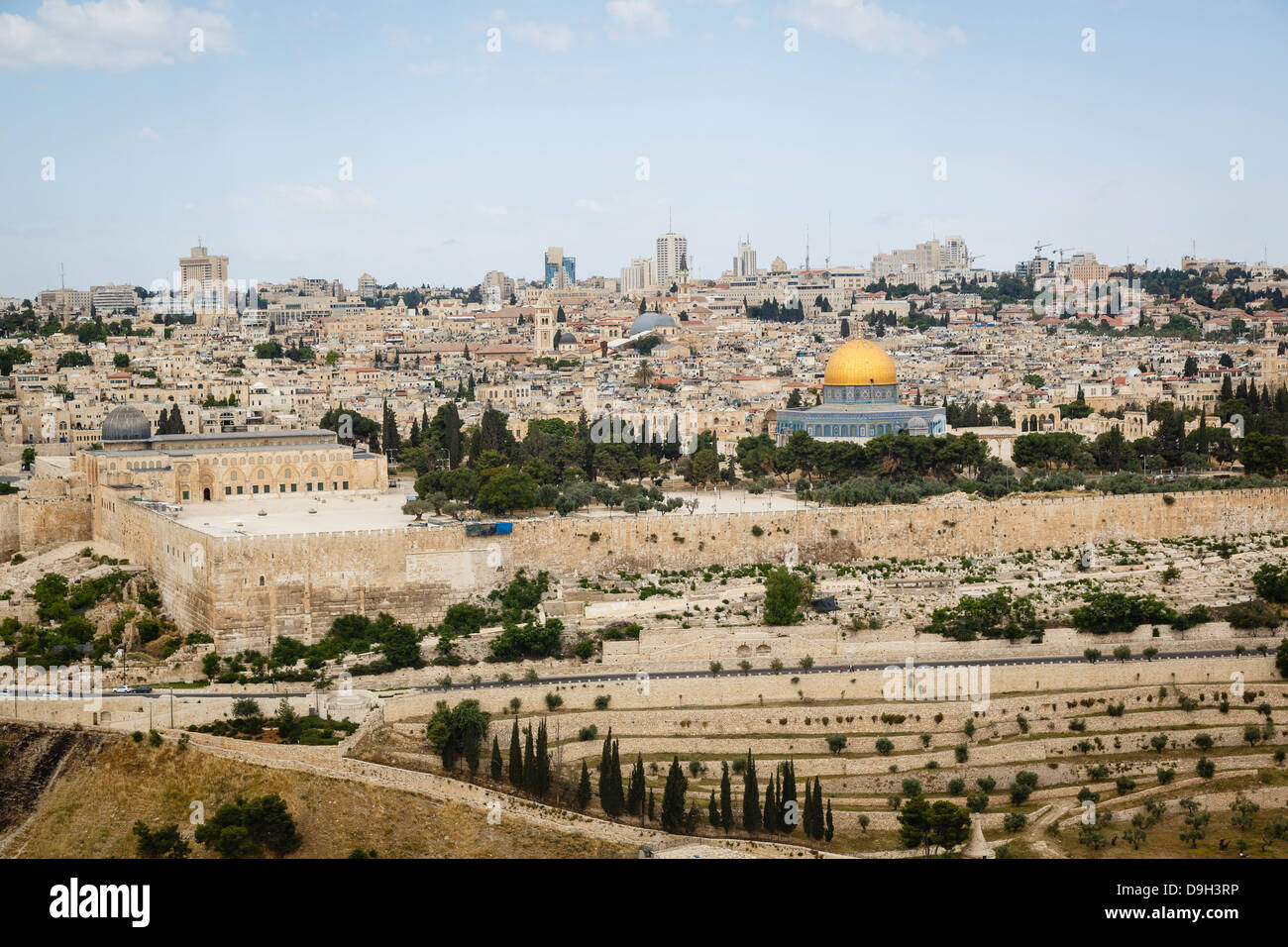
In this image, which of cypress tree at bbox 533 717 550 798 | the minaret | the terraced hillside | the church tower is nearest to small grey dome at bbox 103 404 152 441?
the terraced hillside

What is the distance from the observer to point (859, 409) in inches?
1570

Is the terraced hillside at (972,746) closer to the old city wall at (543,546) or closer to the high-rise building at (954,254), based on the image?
the old city wall at (543,546)

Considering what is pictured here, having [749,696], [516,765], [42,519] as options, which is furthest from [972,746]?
[42,519]

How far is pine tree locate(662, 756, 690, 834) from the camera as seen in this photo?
18.3m

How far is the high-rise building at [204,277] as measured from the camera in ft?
332

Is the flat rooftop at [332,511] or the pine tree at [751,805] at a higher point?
the flat rooftop at [332,511]

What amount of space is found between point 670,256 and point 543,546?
10434 cm

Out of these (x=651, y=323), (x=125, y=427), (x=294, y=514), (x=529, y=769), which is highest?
(x=651, y=323)

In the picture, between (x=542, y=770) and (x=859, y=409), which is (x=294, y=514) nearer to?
(x=542, y=770)

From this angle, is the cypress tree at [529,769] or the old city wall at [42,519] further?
the old city wall at [42,519]

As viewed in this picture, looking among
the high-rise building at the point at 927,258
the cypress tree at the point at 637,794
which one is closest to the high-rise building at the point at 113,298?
the high-rise building at the point at 927,258

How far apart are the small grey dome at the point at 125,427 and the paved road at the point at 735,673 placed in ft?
41.5

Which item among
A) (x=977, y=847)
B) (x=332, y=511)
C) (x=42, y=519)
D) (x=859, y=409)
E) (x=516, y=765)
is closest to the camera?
(x=977, y=847)
